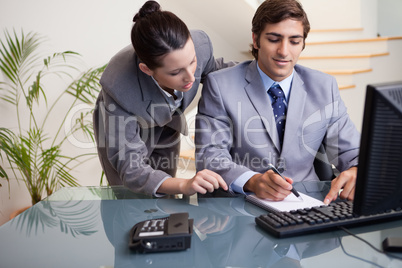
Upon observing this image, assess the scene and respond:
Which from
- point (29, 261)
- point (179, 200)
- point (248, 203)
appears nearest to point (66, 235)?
point (29, 261)

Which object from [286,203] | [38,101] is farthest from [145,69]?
[38,101]

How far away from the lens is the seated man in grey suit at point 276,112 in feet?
5.42

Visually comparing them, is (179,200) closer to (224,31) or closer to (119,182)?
(119,182)

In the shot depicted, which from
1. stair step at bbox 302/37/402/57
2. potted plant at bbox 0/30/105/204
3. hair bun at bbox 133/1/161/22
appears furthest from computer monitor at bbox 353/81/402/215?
stair step at bbox 302/37/402/57

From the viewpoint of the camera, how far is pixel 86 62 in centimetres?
294

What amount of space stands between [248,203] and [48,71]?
2.12 m

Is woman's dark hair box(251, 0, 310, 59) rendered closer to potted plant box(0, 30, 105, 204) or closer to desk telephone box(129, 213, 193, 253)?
desk telephone box(129, 213, 193, 253)

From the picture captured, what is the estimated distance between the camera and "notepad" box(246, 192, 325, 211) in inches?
47.0

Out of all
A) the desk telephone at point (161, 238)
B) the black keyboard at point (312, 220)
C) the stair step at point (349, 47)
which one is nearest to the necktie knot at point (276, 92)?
the black keyboard at point (312, 220)

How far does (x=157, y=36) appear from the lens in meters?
1.49

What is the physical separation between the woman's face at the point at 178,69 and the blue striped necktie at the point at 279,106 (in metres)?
0.38

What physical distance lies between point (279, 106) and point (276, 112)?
31mm

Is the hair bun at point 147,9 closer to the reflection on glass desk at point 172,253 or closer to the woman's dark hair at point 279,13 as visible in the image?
the woman's dark hair at point 279,13

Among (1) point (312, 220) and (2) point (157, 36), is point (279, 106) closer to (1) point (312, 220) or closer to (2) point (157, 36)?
(2) point (157, 36)
